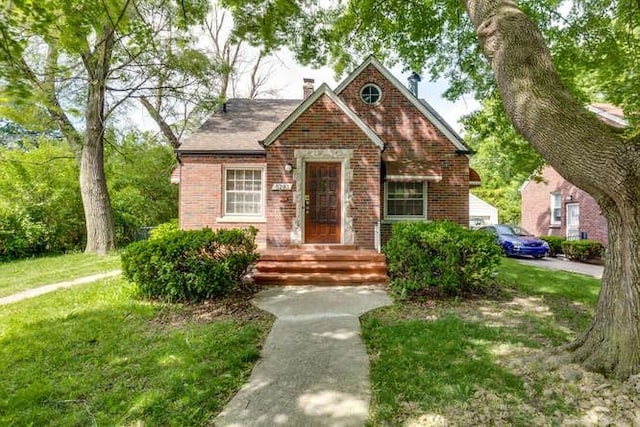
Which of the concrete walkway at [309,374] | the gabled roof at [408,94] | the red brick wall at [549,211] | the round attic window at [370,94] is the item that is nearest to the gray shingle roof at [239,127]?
the gabled roof at [408,94]

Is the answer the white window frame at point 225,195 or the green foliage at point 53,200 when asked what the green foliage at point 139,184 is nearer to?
the green foliage at point 53,200

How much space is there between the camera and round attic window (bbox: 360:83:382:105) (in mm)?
10516

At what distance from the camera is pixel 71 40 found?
5012mm

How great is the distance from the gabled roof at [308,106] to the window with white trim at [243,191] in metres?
1.86

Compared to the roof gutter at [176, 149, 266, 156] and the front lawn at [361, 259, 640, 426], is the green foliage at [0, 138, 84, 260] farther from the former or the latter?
the front lawn at [361, 259, 640, 426]

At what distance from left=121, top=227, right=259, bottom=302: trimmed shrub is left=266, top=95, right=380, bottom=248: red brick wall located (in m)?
3.09

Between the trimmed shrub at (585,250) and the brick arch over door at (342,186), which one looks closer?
the brick arch over door at (342,186)

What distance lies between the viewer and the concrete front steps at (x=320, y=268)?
7.45 metres

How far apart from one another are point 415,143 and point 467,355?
7.64m

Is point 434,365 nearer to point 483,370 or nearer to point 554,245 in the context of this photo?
point 483,370

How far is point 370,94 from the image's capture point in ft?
34.7

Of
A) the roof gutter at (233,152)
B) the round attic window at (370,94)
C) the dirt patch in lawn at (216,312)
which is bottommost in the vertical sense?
the dirt patch in lawn at (216,312)

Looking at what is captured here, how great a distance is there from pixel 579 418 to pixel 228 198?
964cm

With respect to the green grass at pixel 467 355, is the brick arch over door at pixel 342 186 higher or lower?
higher
